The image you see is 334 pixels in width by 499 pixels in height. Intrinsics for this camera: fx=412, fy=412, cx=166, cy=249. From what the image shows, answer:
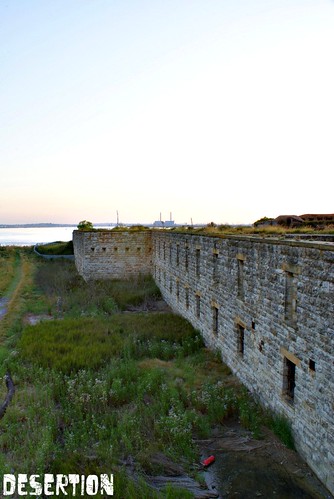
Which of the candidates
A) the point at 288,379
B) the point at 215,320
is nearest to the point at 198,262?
the point at 215,320

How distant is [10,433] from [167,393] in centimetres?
364

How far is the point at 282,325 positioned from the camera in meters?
8.52

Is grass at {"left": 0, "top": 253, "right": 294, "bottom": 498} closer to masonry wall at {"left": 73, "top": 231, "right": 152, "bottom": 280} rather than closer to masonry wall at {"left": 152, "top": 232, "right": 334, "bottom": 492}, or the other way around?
masonry wall at {"left": 152, "top": 232, "right": 334, "bottom": 492}

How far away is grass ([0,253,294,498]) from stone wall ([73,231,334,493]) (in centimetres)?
63

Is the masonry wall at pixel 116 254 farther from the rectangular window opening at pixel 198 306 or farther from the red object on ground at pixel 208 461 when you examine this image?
the red object on ground at pixel 208 461

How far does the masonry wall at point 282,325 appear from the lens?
6.86 m

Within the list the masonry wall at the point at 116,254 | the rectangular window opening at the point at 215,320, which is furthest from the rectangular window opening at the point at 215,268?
the masonry wall at the point at 116,254

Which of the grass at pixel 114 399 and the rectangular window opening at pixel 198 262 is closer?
the grass at pixel 114 399

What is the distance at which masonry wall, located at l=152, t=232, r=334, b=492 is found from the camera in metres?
6.86

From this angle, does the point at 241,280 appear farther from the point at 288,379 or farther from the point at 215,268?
the point at 288,379

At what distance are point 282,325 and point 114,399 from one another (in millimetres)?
4595

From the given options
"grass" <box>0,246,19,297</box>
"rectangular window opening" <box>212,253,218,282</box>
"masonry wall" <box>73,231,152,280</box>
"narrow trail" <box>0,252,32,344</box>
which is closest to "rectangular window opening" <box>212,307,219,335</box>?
"rectangular window opening" <box>212,253,218,282</box>

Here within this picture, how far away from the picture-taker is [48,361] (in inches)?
506

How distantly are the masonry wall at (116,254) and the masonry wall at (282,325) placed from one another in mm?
15767
